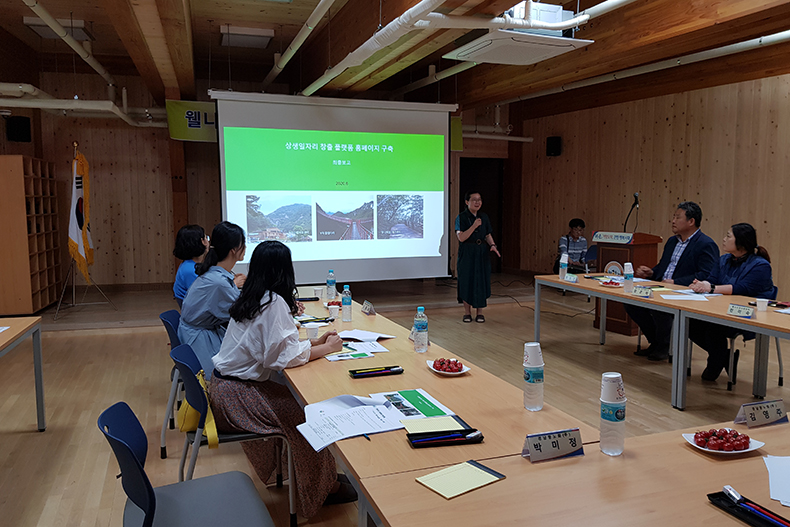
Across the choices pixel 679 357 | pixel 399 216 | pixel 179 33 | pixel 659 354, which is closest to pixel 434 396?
pixel 679 357

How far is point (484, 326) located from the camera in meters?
6.48

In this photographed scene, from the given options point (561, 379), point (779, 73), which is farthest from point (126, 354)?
point (779, 73)

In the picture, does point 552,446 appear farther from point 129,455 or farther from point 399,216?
point 399,216

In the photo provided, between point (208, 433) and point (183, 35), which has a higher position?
point (183, 35)

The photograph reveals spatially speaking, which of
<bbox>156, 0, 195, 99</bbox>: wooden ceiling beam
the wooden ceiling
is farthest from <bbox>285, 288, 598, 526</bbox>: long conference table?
<bbox>156, 0, 195, 99</bbox>: wooden ceiling beam

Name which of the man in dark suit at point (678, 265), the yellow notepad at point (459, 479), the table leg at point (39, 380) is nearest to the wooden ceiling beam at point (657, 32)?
the man in dark suit at point (678, 265)

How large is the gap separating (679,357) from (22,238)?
7127mm

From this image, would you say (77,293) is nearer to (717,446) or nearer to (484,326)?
(484,326)

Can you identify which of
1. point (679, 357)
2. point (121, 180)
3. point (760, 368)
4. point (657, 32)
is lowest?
point (760, 368)

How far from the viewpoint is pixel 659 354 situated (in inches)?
199

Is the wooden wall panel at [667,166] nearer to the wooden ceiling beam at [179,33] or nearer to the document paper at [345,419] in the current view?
the wooden ceiling beam at [179,33]

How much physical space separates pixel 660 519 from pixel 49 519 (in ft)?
8.46

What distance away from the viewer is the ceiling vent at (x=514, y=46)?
3.96 meters

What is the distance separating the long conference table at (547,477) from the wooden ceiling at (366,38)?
10.3 ft
